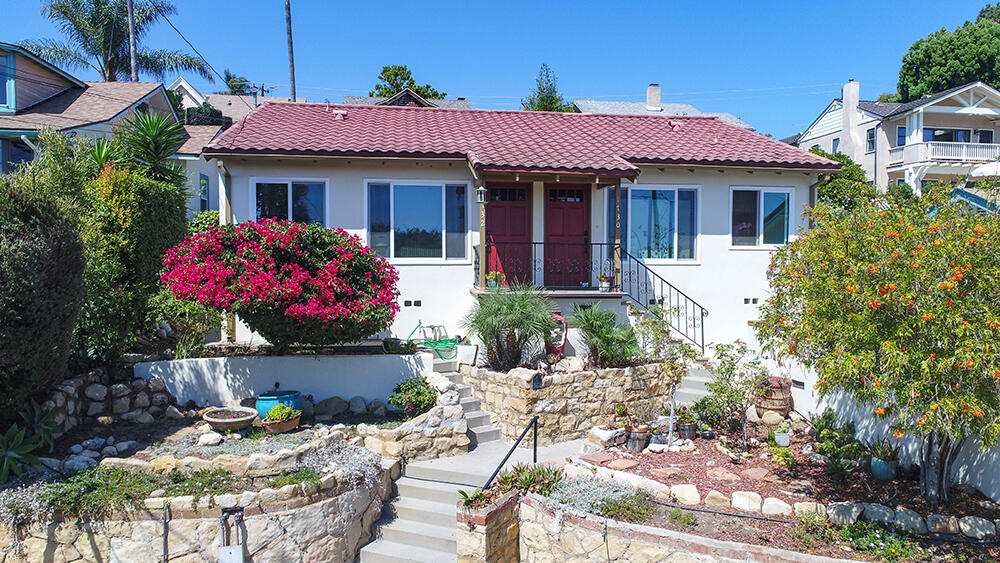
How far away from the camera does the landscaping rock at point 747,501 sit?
727 centimetres

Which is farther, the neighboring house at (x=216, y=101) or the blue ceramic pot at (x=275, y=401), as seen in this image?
the neighboring house at (x=216, y=101)

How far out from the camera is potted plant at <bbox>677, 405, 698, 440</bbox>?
9.61m

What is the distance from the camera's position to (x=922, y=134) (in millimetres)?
29609

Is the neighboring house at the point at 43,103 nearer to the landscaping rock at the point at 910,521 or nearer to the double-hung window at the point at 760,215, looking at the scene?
the double-hung window at the point at 760,215

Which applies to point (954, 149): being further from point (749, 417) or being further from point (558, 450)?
point (558, 450)

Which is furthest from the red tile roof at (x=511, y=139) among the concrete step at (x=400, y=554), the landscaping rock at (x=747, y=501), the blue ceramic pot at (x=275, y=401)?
the concrete step at (x=400, y=554)

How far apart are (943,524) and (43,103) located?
2428cm

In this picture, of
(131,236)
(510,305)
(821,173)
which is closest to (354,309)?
(510,305)

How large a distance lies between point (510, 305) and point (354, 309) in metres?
2.56

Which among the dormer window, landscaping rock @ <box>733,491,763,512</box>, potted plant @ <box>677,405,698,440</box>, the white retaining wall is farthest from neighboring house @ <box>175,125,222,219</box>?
landscaping rock @ <box>733,491,763,512</box>

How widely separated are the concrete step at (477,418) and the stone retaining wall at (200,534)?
3018 mm

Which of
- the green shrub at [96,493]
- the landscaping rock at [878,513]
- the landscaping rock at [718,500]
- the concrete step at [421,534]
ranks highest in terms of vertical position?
the green shrub at [96,493]

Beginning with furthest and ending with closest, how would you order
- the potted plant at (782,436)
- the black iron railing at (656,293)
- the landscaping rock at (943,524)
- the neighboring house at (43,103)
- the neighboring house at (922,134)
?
the neighboring house at (922,134)
the neighboring house at (43,103)
the black iron railing at (656,293)
the potted plant at (782,436)
the landscaping rock at (943,524)

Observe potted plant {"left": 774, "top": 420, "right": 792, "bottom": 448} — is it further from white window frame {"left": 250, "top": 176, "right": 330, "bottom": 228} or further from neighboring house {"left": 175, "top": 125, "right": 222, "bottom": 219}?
neighboring house {"left": 175, "top": 125, "right": 222, "bottom": 219}
